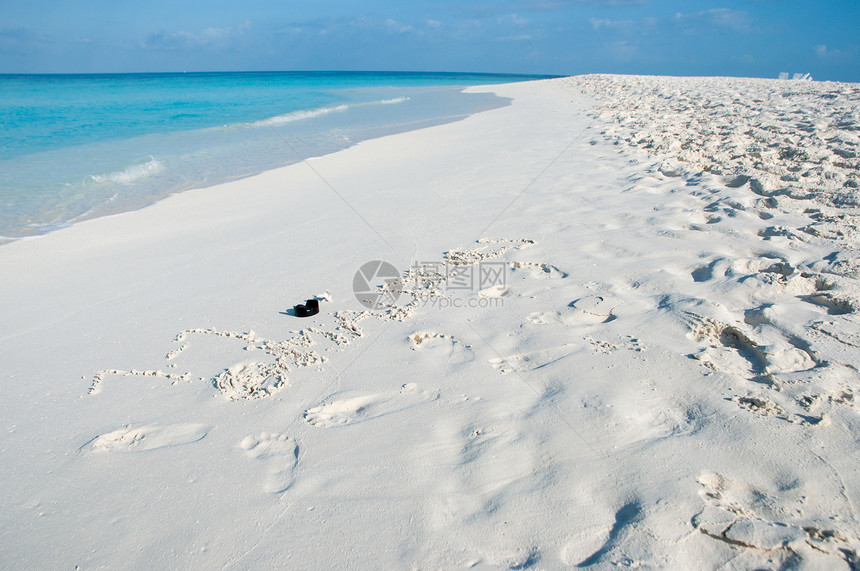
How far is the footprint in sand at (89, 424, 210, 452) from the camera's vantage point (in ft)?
5.90

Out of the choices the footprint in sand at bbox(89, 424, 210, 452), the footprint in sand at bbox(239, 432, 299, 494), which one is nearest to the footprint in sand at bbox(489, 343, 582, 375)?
the footprint in sand at bbox(239, 432, 299, 494)

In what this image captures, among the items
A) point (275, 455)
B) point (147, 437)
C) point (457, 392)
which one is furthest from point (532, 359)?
point (147, 437)

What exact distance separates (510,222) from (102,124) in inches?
565

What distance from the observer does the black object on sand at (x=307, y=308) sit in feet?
8.71

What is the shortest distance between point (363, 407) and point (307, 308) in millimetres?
905

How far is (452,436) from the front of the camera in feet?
5.68

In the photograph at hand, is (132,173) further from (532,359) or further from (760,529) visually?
(760,529)

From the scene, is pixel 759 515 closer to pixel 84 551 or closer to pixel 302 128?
pixel 84 551

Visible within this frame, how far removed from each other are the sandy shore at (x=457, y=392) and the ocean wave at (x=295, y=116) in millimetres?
9785

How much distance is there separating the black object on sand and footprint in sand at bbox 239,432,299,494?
37.2 inches

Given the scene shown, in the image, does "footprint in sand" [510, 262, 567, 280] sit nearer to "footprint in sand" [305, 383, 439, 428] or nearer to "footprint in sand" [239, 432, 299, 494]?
"footprint in sand" [305, 383, 439, 428]

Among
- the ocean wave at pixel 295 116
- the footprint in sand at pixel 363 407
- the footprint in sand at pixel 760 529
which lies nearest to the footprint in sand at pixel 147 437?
the footprint in sand at pixel 363 407

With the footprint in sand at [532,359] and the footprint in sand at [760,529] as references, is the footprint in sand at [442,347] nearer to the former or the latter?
the footprint in sand at [532,359]

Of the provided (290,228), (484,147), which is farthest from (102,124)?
(290,228)
